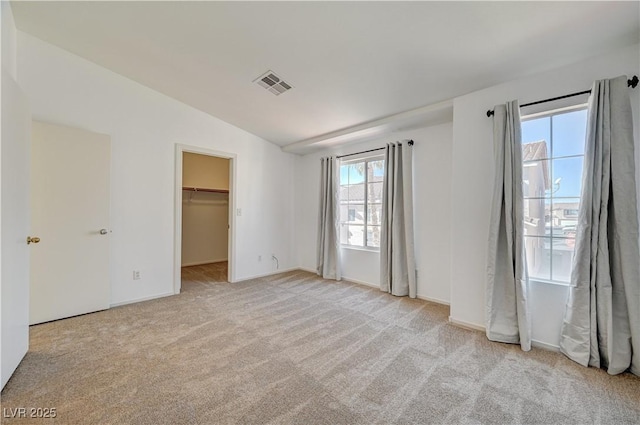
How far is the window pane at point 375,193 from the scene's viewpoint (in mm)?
4086

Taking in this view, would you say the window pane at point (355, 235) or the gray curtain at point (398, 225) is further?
the window pane at point (355, 235)

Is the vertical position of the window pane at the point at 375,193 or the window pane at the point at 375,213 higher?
the window pane at the point at 375,193

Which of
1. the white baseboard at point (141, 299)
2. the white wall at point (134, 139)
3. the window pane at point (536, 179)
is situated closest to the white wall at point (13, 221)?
the white wall at point (134, 139)

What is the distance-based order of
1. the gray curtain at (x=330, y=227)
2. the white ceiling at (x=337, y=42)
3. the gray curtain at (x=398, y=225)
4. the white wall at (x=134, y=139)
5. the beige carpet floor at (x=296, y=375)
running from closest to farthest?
1. the beige carpet floor at (x=296, y=375)
2. the white ceiling at (x=337, y=42)
3. the white wall at (x=134, y=139)
4. the gray curtain at (x=398, y=225)
5. the gray curtain at (x=330, y=227)

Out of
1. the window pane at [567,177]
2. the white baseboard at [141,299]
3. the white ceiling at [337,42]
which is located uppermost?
the white ceiling at [337,42]

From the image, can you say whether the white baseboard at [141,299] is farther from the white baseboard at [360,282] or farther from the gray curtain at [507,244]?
the gray curtain at [507,244]

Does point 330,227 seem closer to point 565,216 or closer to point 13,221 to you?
point 565,216

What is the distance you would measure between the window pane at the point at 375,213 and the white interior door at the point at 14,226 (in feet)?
12.4

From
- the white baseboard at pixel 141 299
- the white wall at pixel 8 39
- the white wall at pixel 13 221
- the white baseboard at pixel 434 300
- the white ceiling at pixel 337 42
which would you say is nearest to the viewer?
the white wall at pixel 13 221

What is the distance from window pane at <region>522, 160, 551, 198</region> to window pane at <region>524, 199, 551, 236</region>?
0.22ft

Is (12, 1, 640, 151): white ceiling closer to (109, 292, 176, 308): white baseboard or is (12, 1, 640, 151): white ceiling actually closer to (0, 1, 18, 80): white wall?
(0, 1, 18, 80): white wall

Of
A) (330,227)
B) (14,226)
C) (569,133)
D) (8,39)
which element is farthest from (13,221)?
(569,133)

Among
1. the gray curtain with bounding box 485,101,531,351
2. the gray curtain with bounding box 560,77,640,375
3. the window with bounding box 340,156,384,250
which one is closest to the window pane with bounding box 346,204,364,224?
the window with bounding box 340,156,384,250

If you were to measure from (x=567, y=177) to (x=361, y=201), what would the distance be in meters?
2.56
